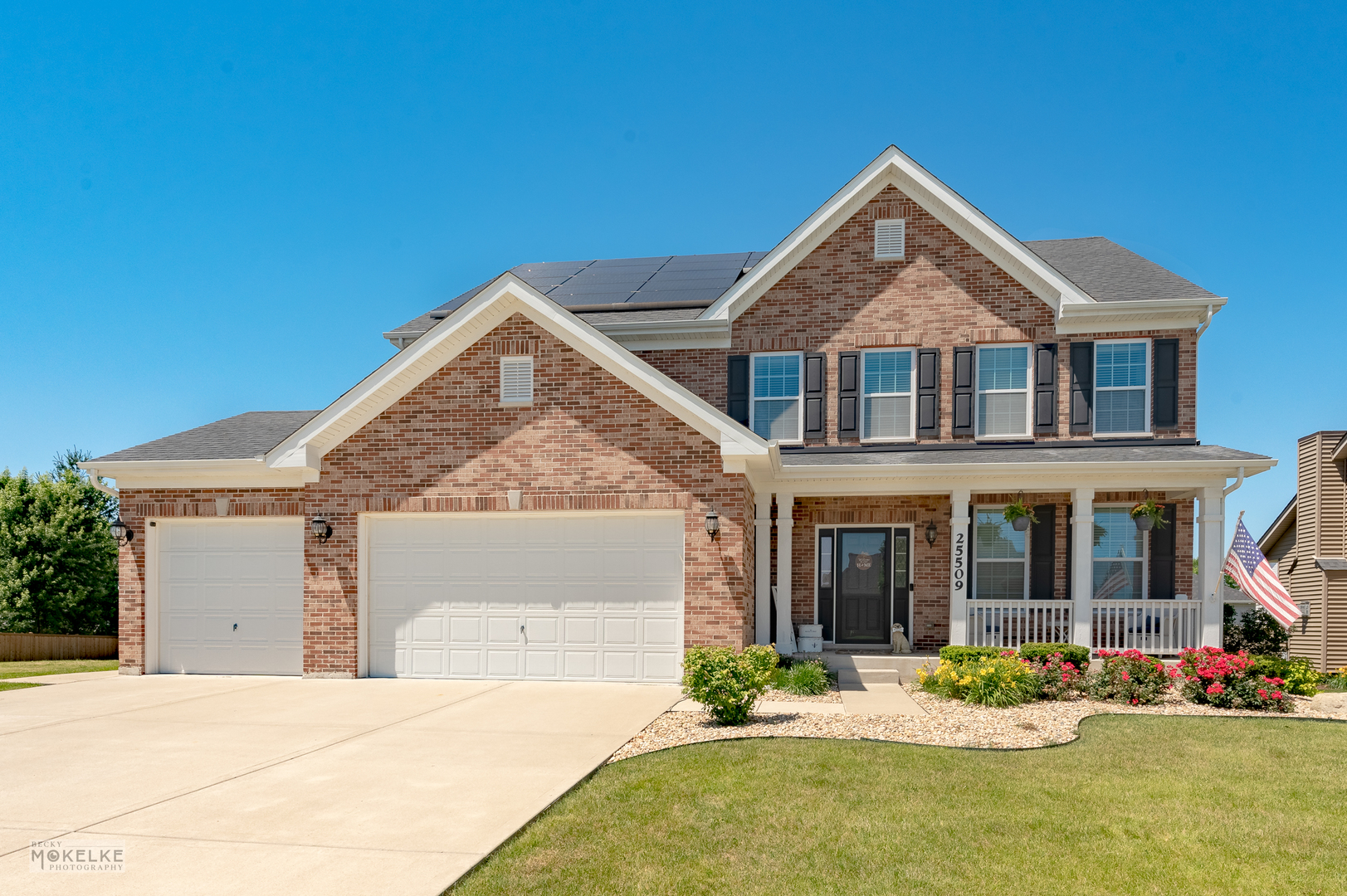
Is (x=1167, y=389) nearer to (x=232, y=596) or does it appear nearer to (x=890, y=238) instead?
(x=890, y=238)

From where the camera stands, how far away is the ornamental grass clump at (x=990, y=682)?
11.5 metres

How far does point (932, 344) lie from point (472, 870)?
43.5ft

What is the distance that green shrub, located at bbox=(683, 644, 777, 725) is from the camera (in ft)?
31.4

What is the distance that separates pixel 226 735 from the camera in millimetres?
9258

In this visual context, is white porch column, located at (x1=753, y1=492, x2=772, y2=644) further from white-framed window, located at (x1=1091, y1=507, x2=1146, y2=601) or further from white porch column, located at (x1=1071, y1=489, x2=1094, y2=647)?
white-framed window, located at (x1=1091, y1=507, x2=1146, y2=601)

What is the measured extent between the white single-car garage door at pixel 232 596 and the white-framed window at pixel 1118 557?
44.4 ft

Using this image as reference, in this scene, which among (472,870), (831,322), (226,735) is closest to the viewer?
(472,870)

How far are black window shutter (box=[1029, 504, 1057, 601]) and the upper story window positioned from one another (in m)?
0.20

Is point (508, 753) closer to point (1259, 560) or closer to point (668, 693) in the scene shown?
point (668, 693)

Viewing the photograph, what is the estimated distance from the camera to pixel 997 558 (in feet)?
52.2

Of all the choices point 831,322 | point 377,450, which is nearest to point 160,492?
point 377,450

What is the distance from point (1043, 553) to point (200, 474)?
1433cm

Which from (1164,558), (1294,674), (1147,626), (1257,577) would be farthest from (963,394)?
(1294,674)

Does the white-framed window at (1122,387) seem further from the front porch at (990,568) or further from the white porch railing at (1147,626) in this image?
the white porch railing at (1147,626)
